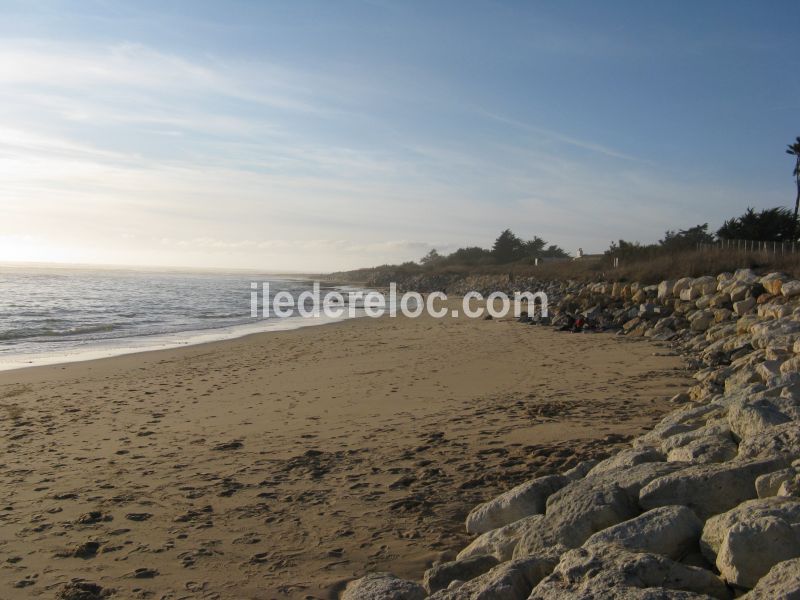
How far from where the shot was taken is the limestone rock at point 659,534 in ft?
10.5

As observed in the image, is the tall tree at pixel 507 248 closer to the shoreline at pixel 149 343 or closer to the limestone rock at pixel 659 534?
the shoreline at pixel 149 343

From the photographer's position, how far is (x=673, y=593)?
2.61 m

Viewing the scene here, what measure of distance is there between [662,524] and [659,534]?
70 millimetres

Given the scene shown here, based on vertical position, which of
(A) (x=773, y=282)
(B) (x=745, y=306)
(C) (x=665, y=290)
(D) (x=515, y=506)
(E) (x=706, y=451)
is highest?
(A) (x=773, y=282)

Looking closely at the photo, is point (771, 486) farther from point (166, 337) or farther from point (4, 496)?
point (166, 337)

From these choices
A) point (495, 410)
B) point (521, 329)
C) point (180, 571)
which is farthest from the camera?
point (521, 329)

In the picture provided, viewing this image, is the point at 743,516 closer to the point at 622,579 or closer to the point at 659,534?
the point at 659,534

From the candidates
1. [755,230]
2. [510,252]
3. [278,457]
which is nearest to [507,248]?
[510,252]

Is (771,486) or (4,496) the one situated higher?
(771,486)

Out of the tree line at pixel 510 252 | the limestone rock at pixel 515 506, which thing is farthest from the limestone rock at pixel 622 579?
the tree line at pixel 510 252

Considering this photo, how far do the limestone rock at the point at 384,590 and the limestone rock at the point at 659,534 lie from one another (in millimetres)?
911

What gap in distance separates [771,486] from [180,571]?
346 cm

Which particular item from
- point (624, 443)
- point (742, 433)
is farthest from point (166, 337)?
point (742, 433)

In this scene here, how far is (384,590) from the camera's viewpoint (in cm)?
343
